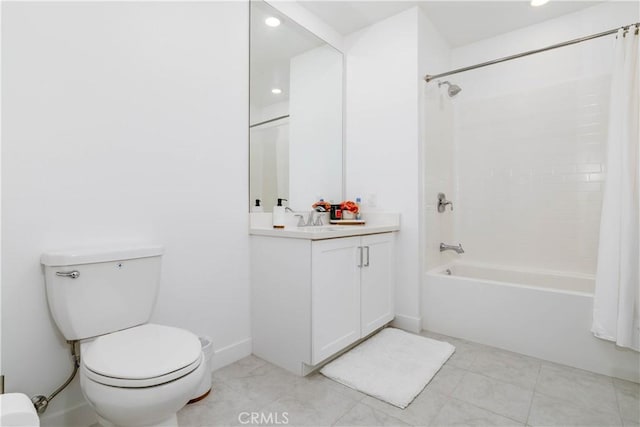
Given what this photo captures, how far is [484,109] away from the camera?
9.82 feet

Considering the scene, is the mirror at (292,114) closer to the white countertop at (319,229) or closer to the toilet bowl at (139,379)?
the white countertop at (319,229)

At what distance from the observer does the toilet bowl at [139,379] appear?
1019mm

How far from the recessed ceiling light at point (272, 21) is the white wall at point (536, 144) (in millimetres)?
1765

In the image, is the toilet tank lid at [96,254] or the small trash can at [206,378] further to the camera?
the small trash can at [206,378]

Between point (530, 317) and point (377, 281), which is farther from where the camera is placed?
point (377, 281)

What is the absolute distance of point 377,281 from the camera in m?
2.29

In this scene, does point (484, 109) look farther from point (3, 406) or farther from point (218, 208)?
point (3, 406)

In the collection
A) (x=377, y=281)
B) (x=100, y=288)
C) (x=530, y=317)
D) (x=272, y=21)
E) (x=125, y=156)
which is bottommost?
(x=530, y=317)

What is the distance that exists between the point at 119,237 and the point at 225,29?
132 cm

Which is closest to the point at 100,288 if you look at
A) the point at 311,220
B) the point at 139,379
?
the point at 139,379

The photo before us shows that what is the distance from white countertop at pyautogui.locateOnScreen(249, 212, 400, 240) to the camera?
5.94ft

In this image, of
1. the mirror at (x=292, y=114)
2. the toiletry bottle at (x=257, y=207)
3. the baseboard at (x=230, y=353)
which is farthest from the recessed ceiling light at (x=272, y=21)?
the baseboard at (x=230, y=353)

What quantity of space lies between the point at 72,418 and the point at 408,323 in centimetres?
203

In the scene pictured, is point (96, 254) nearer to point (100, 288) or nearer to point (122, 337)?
point (100, 288)
